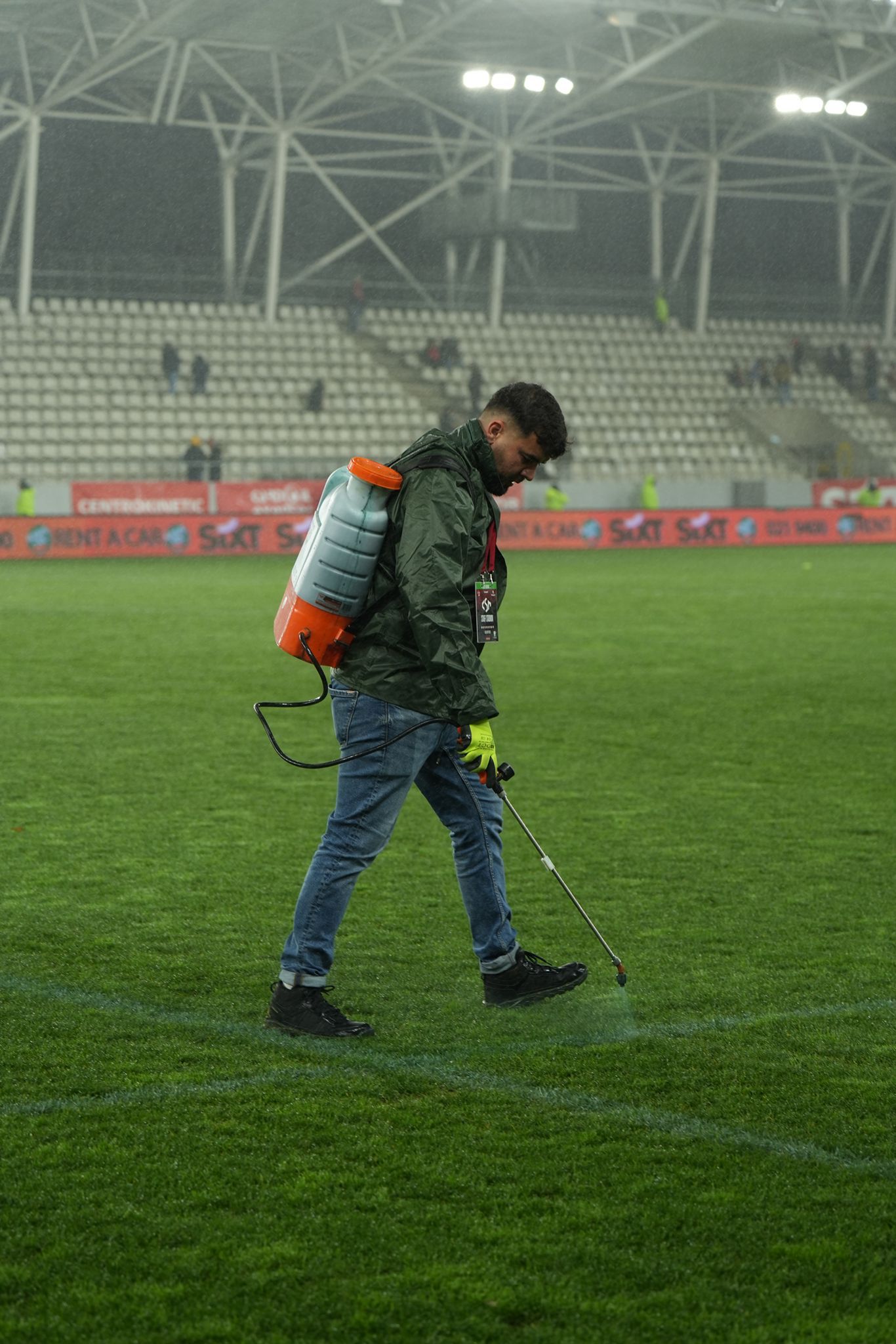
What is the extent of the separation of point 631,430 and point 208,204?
12102 mm

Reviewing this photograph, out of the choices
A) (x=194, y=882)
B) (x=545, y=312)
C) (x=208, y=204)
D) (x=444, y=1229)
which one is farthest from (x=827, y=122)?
(x=444, y=1229)

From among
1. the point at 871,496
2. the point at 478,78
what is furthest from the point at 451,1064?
the point at 478,78

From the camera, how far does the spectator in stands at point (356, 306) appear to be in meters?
41.0

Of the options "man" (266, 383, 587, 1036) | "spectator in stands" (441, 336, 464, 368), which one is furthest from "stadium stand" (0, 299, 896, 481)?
"man" (266, 383, 587, 1036)

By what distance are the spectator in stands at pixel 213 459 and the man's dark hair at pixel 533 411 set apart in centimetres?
2719

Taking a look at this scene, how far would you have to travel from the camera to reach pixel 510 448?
4.58m

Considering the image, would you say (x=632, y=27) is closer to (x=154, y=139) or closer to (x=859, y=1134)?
(x=154, y=139)

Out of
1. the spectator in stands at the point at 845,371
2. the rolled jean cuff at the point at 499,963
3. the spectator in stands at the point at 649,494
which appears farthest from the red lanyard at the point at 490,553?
the spectator in stands at the point at 845,371

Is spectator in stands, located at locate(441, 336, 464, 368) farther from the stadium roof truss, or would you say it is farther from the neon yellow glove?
the neon yellow glove

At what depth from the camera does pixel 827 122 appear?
143 feet

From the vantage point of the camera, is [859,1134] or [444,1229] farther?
[859,1134]

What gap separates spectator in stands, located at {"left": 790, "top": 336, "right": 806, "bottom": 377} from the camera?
148 feet

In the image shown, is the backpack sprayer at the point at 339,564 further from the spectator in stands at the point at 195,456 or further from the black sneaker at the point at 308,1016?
the spectator in stands at the point at 195,456

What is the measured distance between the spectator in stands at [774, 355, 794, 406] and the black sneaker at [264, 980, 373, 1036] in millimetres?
41070
